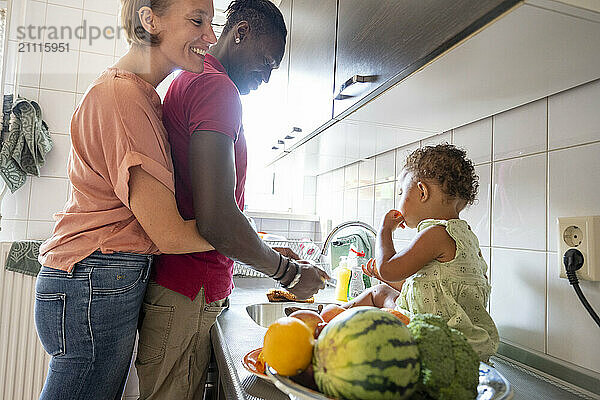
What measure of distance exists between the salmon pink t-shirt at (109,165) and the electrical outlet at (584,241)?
2.50ft

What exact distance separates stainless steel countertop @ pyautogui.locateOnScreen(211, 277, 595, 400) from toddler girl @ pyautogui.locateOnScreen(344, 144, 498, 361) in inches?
3.7

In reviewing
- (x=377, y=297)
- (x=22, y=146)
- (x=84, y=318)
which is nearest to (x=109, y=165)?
(x=84, y=318)

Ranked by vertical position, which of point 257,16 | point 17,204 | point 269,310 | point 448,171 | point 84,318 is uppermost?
point 257,16

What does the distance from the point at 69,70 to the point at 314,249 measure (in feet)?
5.19

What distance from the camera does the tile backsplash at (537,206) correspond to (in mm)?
814

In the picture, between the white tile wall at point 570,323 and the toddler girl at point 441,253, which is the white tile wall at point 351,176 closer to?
the toddler girl at point 441,253

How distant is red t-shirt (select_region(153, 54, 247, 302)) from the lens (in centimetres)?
81

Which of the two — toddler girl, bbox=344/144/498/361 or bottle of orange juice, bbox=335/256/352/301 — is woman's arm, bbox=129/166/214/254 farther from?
bottle of orange juice, bbox=335/256/352/301

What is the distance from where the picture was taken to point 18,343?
1.99 m

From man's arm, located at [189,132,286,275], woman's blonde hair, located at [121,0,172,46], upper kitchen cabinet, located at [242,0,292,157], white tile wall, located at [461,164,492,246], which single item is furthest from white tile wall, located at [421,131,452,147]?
woman's blonde hair, located at [121,0,172,46]

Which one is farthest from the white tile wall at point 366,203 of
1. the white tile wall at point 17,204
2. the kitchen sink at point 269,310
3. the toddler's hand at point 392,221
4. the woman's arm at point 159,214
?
the white tile wall at point 17,204

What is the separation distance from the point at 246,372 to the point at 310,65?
1001mm

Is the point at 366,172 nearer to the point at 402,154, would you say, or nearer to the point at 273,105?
the point at 402,154
